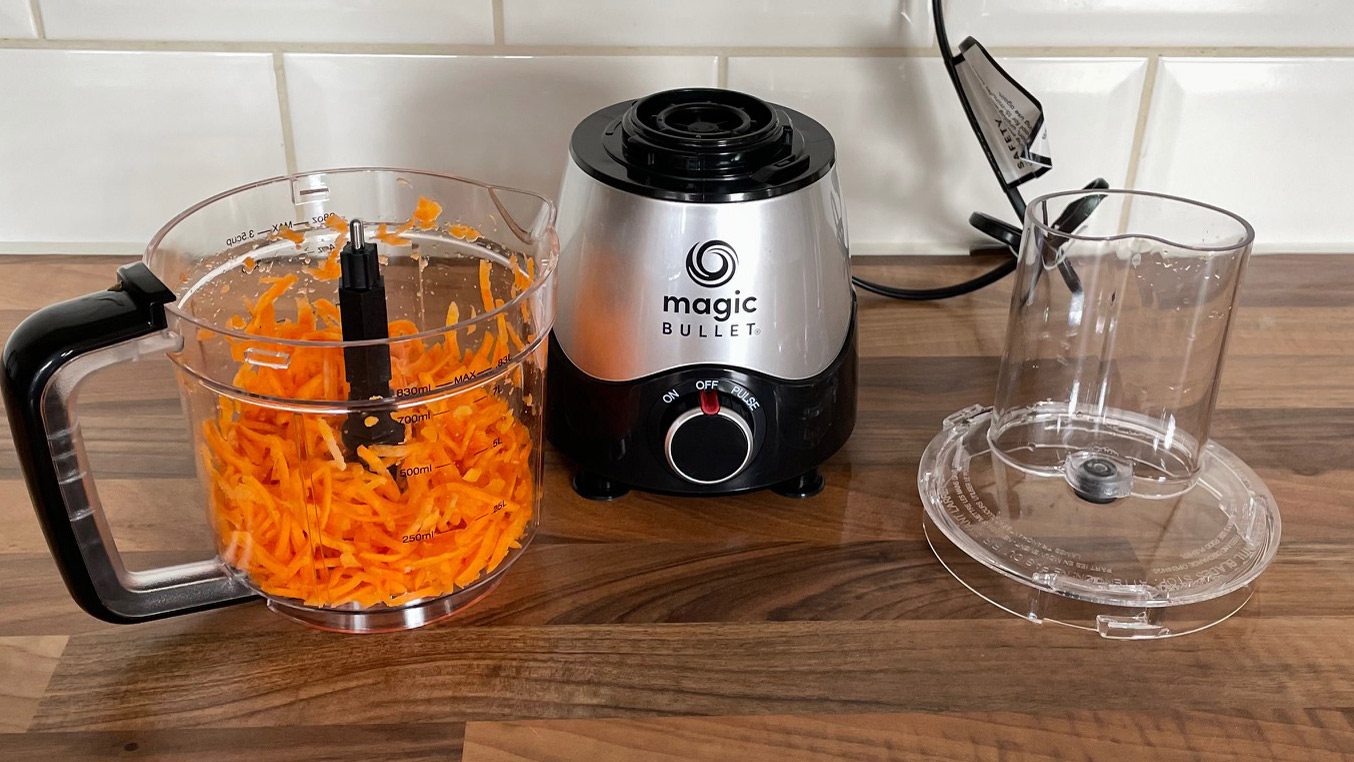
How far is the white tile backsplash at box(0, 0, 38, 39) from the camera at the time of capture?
81 centimetres

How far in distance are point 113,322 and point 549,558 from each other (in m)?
0.25

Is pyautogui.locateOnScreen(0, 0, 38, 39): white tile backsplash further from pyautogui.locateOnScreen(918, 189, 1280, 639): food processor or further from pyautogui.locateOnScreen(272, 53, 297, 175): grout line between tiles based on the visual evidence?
pyautogui.locateOnScreen(918, 189, 1280, 639): food processor

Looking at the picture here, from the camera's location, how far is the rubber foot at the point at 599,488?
0.66 metres

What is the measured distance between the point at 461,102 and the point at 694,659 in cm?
48

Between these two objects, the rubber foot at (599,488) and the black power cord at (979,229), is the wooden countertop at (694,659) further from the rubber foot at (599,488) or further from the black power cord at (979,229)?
the black power cord at (979,229)

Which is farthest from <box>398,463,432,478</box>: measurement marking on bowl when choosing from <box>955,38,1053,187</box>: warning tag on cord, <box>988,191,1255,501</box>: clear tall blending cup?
<box>955,38,1053,187</box>: warning tag on cord

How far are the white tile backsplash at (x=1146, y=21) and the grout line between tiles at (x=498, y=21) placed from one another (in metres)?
0.32

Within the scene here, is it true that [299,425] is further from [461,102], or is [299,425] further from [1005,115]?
[1005,115]

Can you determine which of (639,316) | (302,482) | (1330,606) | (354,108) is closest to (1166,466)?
(1330,606)

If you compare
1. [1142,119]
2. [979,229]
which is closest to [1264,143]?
[1142,119]

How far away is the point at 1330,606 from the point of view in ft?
1.92

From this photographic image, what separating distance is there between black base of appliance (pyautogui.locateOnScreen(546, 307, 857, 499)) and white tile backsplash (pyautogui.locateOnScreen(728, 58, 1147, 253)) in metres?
0.28

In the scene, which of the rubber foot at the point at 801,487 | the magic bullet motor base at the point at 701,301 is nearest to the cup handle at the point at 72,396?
the magic bullet motor base at the point at 701,301

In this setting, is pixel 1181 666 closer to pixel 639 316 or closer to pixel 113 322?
pixel 639 316
